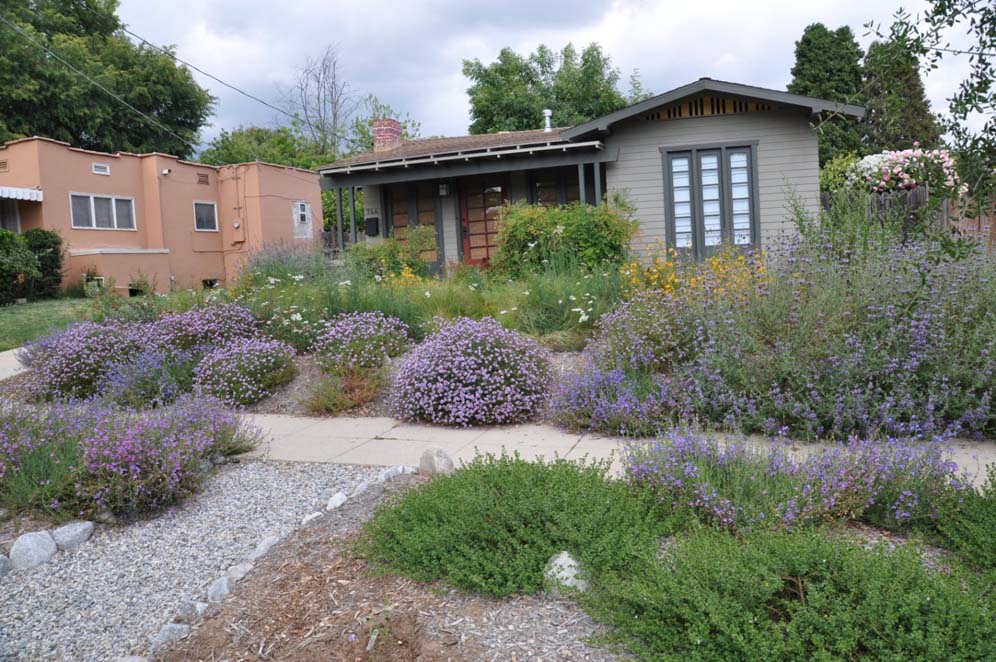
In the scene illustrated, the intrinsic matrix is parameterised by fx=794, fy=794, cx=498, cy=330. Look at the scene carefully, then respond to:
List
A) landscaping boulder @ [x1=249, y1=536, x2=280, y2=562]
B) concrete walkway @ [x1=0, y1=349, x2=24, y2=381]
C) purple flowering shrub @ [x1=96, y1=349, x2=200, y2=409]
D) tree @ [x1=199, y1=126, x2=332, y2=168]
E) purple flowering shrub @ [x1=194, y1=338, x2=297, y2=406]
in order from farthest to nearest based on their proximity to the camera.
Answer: tree @ [x1=199, y1=126, x2=332, y2=168] → concrete walkway @ [x1=0, y1=349, x2=24, y2=381] → purple flowering shrub @ [x1=194, y1=338, x2=297, y2=406] → purple flowering shrub @ [x1=96, y1=349, x2=200, y2=409] → landscaping boulder @ [x1=249, y1=536, x2=280, y2=562]

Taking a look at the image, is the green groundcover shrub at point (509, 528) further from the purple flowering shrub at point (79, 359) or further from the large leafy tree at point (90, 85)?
the large leafy tree at point (90, 85)

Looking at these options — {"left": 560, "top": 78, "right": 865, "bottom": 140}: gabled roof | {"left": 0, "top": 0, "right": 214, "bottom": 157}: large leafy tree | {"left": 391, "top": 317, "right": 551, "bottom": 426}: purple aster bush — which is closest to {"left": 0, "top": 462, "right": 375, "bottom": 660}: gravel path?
{"left": 391, "top": 317, "right": 551, "bottom": 426}: purple aster bush

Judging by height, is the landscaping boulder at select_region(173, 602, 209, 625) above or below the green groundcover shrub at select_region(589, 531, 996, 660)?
below

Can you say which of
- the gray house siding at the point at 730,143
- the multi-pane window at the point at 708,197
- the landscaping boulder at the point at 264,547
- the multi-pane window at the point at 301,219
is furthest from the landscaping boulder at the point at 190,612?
the multi-pane window at the point at 301,219

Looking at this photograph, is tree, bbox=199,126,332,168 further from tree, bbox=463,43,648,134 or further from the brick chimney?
the brick chimney

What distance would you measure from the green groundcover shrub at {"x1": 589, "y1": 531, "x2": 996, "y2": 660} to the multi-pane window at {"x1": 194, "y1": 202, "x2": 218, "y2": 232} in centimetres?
2441

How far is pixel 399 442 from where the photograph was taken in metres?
6.20

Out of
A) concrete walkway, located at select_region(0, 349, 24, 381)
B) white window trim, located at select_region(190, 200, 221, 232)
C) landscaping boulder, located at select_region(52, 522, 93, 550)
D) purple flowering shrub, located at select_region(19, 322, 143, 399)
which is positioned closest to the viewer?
landscaping boulder, located at select_region(52, 522, 93, 550)

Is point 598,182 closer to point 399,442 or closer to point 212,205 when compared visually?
point 399,442

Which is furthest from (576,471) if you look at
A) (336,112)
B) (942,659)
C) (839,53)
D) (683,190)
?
(336,112)

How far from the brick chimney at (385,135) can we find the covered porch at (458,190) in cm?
175

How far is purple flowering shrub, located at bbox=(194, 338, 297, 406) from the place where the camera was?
25.0ft

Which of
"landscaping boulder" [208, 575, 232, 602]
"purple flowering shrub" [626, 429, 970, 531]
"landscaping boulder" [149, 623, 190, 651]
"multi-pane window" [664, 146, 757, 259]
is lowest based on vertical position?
"landscaping boulder" [149, 623, 190, 651]

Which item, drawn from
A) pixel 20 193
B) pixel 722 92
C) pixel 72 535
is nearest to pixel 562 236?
pixel 722 92
